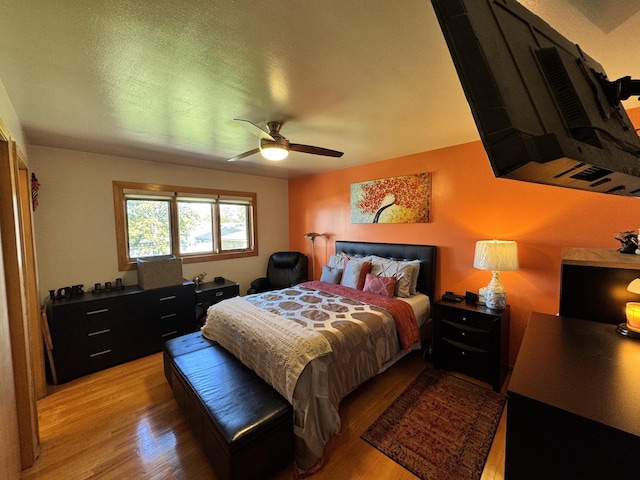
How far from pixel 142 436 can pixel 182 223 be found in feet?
8.61

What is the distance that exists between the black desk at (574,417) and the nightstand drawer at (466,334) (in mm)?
1425

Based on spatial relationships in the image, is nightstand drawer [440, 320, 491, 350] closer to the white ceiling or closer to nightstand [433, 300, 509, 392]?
nightstand [433, 300, 509, 392]

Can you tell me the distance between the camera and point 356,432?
191 centimetres

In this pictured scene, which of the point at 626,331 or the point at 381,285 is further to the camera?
the point at 381,285

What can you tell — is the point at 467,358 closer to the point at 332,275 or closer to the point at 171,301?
the point at 332,275

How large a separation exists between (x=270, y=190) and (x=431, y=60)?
12.1 ft

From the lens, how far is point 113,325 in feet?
9.16

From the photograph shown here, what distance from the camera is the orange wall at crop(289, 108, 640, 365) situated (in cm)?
215

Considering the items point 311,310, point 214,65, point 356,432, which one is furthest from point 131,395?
point 214,65

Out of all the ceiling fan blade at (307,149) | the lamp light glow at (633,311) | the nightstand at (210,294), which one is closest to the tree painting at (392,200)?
the ceiling fan blade at (307,149)

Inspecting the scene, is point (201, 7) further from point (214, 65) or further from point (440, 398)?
point (440, 398)

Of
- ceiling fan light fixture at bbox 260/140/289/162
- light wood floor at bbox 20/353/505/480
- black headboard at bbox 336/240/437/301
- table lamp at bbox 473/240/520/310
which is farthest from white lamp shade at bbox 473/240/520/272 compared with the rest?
ceiling fan light fixture at bbox 260/140/289/162

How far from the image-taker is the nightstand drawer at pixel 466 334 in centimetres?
236

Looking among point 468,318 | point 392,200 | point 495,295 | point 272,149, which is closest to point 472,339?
point 468,318
